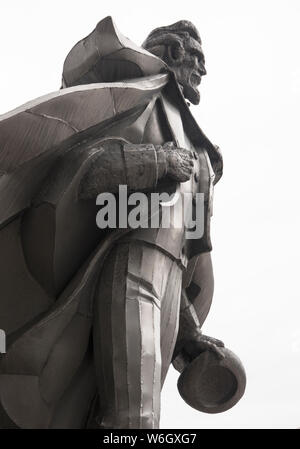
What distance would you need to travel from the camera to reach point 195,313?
17.7 feet

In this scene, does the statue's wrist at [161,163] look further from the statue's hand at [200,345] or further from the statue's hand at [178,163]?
the statue's hand at [200,345]

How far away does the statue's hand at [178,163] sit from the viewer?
15.4ft

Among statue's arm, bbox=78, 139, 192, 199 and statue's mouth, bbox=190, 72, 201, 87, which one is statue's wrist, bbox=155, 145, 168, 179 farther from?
statue's mouth, bbox=190, 72, 201, 87

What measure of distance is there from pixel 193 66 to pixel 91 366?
2.15 m

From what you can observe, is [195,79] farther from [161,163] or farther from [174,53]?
[161,163]

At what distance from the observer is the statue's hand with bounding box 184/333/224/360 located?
17.1ft

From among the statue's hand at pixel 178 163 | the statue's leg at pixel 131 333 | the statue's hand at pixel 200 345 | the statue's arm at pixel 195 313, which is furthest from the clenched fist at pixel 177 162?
the statue's hand at pixel 200 345

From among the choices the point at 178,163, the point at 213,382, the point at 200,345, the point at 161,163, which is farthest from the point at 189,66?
the point at 213,382

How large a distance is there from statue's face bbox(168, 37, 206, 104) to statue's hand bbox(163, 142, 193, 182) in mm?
803

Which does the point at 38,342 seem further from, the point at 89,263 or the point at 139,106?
the point at 139,106
